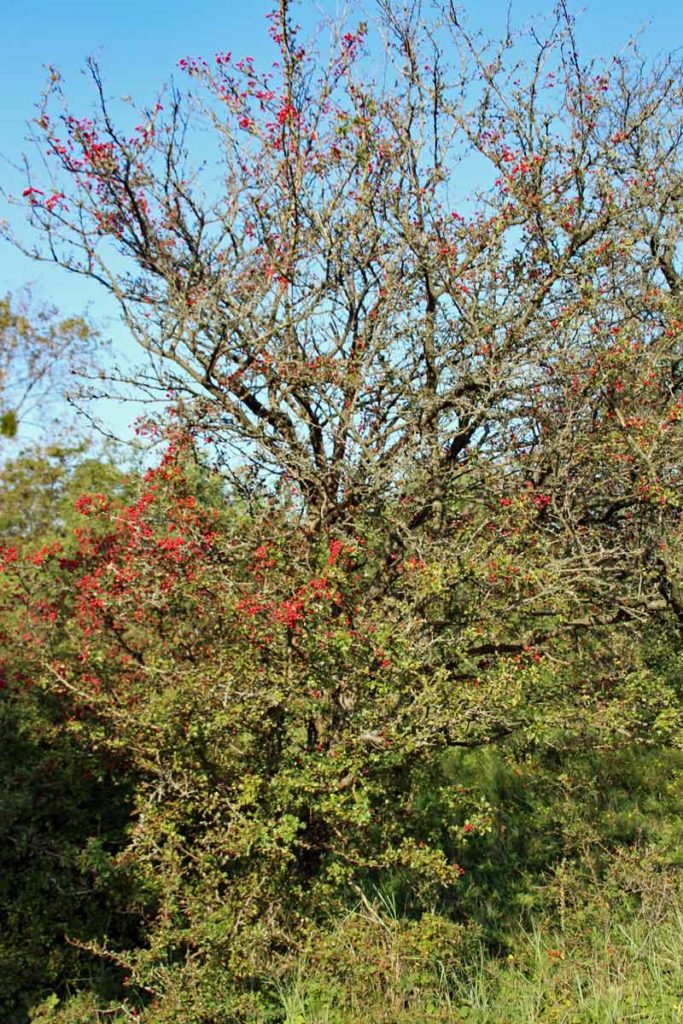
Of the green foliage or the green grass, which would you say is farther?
the green foliage

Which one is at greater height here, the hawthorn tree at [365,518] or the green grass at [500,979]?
the hawthorn tree at [365,518]

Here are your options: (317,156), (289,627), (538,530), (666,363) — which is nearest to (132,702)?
(289,627)

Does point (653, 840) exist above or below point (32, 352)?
below

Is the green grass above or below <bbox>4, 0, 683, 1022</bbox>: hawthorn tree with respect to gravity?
below

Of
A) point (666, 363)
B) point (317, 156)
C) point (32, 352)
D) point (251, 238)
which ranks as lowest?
point (666, 363)

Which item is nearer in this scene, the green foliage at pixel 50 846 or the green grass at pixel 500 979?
the green grass at pixel 500 979

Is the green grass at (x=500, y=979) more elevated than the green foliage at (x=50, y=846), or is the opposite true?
the green foliage at (x=50, y=846)

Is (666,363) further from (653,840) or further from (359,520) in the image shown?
(653,840)

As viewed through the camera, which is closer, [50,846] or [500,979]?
[500,979]

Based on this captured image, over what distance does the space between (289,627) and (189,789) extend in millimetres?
1324

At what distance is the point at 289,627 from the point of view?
17.7 feet

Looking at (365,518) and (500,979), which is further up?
(365,518)

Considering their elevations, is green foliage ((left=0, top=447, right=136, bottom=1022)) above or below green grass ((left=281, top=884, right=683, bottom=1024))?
above

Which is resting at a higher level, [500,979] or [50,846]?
[50,846]
